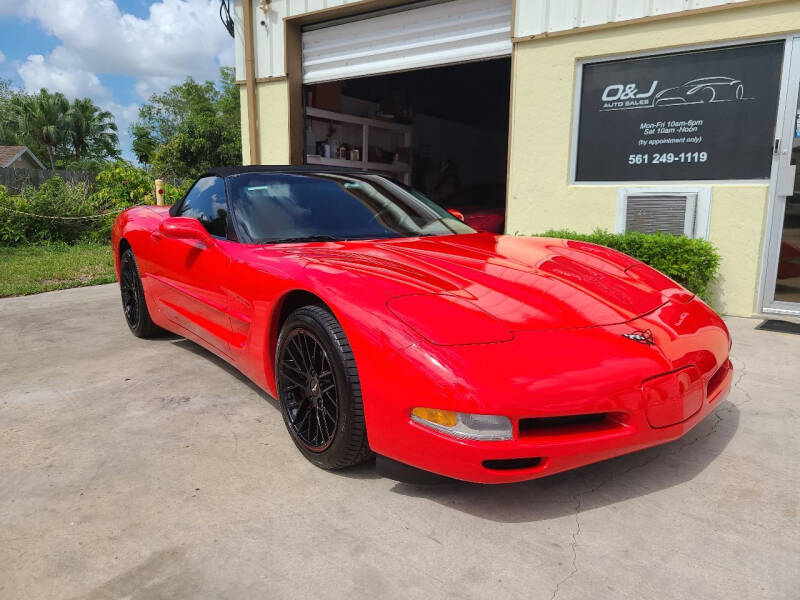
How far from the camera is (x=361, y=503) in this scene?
2.03m

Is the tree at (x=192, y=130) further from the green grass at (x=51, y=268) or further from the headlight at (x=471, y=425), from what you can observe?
the headlight at (x=471, y=425)

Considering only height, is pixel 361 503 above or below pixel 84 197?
below

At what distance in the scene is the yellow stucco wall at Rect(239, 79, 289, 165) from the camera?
8414 mm

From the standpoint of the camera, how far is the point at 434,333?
1.87 metres

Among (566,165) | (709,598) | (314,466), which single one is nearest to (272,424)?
(314,466)

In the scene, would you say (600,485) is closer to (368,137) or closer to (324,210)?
(324,210)

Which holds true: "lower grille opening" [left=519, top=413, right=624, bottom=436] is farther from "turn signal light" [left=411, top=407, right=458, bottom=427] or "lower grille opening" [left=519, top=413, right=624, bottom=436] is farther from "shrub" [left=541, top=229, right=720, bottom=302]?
"shrub" [left=541, top=229, right=720, bottom=302]

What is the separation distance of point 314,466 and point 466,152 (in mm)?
10831

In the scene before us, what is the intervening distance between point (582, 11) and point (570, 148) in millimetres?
1292

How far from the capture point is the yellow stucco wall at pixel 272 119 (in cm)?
841

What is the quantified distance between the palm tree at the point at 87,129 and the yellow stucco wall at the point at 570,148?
49.4m

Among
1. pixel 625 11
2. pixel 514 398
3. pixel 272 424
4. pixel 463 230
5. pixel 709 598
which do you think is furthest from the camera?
pixel 625 11

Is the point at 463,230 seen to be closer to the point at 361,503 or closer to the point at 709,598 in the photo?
the point at 361,503

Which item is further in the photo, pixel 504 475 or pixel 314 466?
pixel 314 466
